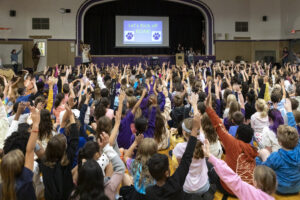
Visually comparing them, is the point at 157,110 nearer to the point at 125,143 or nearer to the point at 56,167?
the point at 125,143

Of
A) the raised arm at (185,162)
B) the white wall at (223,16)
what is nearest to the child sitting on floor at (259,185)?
the raised arm at (185,162)

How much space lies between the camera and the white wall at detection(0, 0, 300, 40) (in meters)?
17.3

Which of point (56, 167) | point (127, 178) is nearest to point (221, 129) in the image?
point (127, 178)

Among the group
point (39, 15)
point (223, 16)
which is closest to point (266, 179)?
point (39, 15)

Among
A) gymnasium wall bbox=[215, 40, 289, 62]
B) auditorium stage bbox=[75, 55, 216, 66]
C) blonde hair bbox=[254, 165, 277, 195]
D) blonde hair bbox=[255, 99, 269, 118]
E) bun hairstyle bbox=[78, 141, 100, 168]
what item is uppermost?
gymnasium wall bbox=[215, 40, 289, 62]

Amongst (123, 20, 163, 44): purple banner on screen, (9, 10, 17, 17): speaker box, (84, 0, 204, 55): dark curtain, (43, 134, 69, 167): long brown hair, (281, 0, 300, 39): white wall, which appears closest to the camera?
(43, 134, 69, 167): long brown hair

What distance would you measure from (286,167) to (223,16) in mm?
17888

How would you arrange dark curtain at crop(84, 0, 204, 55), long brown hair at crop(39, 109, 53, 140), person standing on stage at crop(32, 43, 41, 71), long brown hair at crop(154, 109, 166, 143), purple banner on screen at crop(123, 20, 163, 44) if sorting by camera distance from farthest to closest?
dark curtain at crop(84, 0, 204, 55), purple banner on screen at crop(123, 20, 163, 44), person standing on stage at crop(32, 43, 41, 71), long brown hair at crop(154, 109, 166, 143), long brown hair at crop(39, 109, 53, 140)

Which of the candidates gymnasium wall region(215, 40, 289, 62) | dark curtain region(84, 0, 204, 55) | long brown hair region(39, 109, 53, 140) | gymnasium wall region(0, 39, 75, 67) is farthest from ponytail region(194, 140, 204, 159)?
dark curtain region(84, 0, 204, 55)

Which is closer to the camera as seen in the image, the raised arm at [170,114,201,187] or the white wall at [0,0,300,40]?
the raised arm at [170,114,201,187]

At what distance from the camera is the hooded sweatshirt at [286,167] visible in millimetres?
3201

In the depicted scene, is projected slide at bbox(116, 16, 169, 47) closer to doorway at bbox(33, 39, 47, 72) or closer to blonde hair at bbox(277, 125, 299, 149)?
doorway at bbox(33, 39, 47, 72)

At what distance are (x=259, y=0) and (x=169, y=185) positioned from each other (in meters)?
20.2

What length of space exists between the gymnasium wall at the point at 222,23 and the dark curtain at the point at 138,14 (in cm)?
208
